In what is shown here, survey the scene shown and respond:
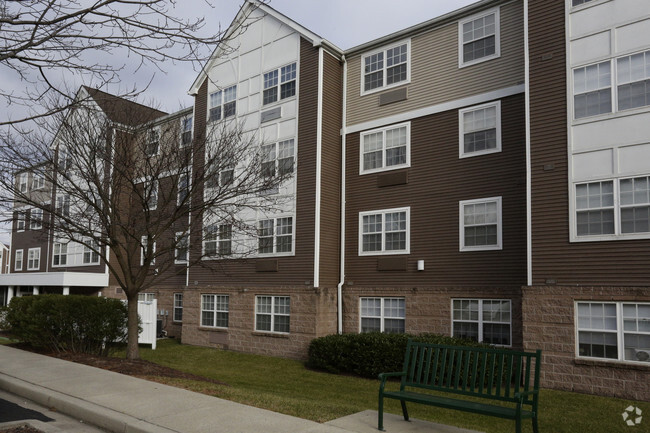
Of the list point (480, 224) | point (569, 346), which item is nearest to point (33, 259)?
point (480, 224)

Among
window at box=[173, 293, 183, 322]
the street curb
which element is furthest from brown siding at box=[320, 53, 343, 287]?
the street curb

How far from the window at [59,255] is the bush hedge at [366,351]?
69.1 feet

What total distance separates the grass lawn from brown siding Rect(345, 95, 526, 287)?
3764 mm

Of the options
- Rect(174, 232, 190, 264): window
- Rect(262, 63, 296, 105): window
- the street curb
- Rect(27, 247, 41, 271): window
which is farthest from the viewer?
Rect(27, 247, 41, 271): window

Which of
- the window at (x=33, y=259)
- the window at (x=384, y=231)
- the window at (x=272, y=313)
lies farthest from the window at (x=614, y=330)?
the window at (x=33, y=259)

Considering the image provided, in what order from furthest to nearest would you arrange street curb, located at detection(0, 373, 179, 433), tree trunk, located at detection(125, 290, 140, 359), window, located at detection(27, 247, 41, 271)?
1. window, located at detection(27, 247, 41, 271)
2. tree trunk, located at detection(125, 290, 140, 359)
3. street curb, located at detection(0, 373, 179, 433)

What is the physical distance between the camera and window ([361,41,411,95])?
747 inches

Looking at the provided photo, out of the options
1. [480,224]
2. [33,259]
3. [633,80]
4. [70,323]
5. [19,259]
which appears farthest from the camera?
[19,259]

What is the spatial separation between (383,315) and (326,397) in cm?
610

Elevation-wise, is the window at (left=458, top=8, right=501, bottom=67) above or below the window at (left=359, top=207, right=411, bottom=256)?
above

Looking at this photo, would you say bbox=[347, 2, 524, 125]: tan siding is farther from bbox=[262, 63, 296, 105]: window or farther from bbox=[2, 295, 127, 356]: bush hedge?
bbox=[2, 295, 127, 356]: bush hedge

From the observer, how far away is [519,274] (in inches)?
603

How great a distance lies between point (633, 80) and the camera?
43.0 ft

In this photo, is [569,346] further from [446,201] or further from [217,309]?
[217,309]
